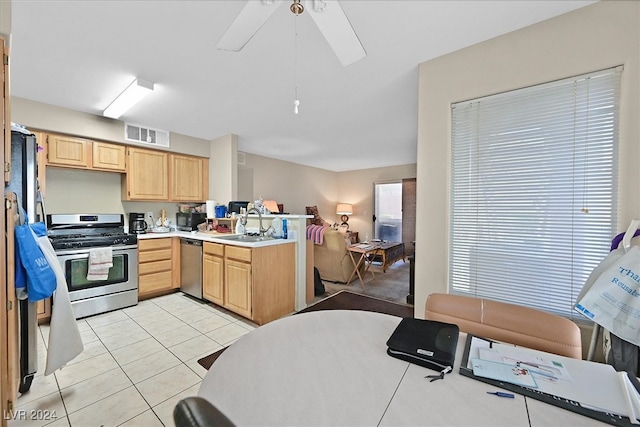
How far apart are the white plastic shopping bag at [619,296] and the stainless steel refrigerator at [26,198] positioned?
10.6ft

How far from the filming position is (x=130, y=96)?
2.52 m

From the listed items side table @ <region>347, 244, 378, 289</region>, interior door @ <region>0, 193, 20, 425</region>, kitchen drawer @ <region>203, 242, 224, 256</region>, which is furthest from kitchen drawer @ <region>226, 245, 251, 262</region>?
side table @ <region>347, 244, 378, 289</region>

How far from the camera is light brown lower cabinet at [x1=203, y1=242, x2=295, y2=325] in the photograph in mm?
2613

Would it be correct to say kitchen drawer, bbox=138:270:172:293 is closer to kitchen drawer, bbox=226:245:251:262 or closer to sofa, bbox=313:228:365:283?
kitchen drawer, bbox=226:245:251:262

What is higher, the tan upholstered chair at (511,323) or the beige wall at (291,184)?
the beige wall at (291,184)

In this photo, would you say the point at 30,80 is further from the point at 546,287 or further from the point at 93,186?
the point at 546,287

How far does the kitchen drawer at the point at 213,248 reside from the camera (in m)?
2.96

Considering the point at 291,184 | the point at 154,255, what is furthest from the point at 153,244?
the point at 291,184

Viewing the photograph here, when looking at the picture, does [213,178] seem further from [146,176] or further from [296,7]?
[296,7]

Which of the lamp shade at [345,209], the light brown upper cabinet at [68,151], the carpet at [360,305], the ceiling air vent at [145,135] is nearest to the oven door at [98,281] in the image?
the light brown upper cabinet at [68,151]

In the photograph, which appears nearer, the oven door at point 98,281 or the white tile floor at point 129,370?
the white tile floor at point 129,370

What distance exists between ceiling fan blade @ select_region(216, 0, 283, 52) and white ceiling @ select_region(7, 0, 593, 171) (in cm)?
21

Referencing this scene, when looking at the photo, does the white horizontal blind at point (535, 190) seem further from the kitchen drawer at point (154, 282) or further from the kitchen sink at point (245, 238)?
the kitchen drawer at point (154, 282)

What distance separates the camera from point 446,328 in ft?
3.17
